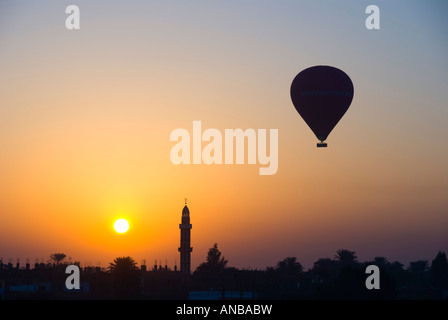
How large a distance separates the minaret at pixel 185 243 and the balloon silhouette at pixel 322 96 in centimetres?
7153

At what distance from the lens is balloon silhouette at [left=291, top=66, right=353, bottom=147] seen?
364 ft

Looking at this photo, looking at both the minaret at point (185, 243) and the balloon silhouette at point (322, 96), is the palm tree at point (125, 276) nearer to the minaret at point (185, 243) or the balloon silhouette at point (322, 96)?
the minaret at point (185, 243)

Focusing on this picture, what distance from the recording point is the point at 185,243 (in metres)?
182

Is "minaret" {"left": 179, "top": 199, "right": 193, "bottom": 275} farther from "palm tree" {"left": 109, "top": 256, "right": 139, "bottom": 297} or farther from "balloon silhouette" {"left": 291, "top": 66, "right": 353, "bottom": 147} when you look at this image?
"balloon silhouette" {"left": 291, "top": 66, "right": 353, "bottom": 147}

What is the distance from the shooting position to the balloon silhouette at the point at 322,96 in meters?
111

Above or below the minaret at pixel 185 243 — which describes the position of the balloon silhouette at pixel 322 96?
above

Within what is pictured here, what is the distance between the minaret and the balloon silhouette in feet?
235

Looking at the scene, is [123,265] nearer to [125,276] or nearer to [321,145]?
[125,276]

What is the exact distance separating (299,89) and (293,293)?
50501mm

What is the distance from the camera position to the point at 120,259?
155 metres

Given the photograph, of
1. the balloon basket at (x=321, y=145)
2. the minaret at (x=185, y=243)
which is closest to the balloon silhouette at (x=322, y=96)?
the balloon basket at (x=321, y=145)

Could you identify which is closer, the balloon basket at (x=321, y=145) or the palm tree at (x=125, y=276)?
the balloon basket at (x=321, y=145)
